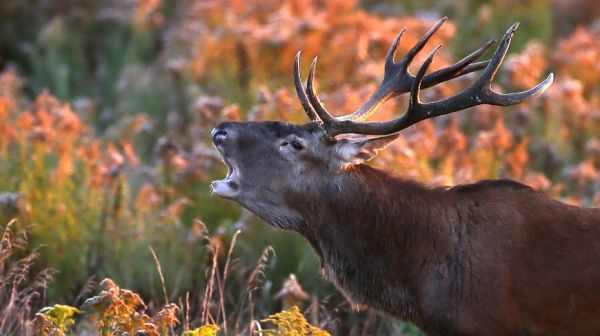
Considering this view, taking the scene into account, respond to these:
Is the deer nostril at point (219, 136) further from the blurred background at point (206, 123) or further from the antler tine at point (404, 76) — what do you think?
the blurred background at point (206, 123)

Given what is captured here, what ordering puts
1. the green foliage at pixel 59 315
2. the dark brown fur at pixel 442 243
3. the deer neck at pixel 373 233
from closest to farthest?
the green foliage at pixel 59 315
the dark brown fur at pixel 442 243
the deer neck at pixel 373 233

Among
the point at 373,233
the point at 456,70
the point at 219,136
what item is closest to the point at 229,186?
the point at 219,136

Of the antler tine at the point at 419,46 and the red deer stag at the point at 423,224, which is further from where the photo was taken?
the antler tine at the point at 419,46

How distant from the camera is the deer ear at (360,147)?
587 cm

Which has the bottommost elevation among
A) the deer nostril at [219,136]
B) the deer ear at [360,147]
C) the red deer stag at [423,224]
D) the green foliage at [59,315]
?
the green foliage at [59,315]

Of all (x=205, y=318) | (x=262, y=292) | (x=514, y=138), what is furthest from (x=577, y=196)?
(x=205, y=318)

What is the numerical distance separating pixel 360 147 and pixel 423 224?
1.61 feet

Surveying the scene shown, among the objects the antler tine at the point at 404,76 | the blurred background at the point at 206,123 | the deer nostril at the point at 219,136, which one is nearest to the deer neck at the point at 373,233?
the antler tine at the point at 404,76

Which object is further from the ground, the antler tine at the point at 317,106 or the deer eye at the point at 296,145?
the antler tine at the point at 317,106

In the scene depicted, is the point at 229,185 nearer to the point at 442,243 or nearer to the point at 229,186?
the point at 229,186

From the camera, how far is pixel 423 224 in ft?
19.2

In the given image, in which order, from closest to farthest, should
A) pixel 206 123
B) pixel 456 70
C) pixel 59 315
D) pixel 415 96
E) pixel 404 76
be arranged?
pixel 59 315 < pixel 415 96 < pixel 456 70 < pixel 404 76 < pixel 206 123

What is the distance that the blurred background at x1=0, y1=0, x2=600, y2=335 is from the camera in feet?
26.5

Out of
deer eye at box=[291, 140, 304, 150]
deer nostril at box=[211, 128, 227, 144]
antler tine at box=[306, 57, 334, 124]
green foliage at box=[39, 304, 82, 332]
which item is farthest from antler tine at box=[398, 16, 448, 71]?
green foliage at box=[39, 304, 82, 332]
